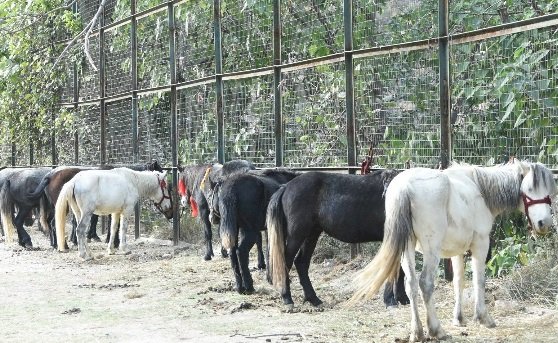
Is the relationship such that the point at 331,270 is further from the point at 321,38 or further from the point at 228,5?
the point at 228,5

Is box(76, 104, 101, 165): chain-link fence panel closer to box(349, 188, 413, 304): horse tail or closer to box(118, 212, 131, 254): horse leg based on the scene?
box(118, 212, 131, 254): horse leg

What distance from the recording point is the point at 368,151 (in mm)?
9422

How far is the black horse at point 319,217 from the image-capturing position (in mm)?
7145

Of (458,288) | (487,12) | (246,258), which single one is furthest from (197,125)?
(458,288)

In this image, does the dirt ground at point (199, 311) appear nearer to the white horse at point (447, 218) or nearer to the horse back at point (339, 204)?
the white horse at point (447, 218)

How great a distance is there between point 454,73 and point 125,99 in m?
8.20

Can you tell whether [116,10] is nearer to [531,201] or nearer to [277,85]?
[277,85]

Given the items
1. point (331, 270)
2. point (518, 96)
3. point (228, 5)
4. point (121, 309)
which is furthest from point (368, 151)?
point (228, 5)

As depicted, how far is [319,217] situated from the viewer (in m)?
7.33

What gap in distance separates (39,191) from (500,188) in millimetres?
8954

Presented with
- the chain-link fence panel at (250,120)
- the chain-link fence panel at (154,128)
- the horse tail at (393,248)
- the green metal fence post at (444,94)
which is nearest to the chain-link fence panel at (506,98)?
the green metal fence post at (444,94)

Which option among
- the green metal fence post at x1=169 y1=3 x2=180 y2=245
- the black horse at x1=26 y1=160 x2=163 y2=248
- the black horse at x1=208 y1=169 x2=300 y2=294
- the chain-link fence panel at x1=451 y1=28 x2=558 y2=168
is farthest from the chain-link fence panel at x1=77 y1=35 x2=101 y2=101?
the chain-link fence panel at x1=451 y1=28 x2=558 y2=168

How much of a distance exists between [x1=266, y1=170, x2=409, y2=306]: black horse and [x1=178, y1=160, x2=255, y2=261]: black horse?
2731 millimetres

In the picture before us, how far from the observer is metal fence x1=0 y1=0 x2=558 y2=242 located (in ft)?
26.0
